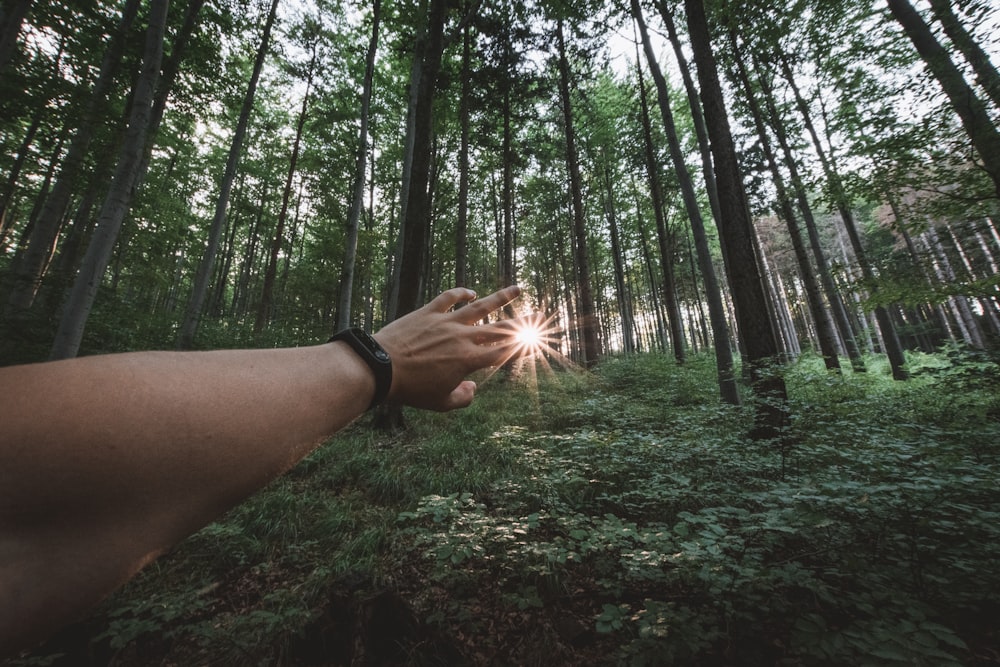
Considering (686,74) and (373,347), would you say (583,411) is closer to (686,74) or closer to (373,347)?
(373,347)

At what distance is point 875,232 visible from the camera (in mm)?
25469

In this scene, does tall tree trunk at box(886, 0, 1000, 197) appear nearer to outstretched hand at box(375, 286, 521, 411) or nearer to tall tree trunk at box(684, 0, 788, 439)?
tall tree trunk at box(684, 0, 788, 439)

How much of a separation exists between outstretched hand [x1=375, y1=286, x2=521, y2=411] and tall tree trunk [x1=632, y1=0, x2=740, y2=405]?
824 centimetres

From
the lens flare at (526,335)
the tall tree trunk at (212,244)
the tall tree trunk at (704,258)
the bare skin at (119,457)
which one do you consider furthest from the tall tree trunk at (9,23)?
the tall tree trunk at (704,258)

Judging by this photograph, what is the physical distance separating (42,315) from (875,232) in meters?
41.3

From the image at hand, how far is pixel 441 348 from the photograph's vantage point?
3.85 ft

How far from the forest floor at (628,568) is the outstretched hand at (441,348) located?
1634mm

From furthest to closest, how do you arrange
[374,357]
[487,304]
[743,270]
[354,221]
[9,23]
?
[354,221] → [9,23] → [743,270] → [487,304] → [374,357]

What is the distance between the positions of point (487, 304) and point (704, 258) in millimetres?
9559

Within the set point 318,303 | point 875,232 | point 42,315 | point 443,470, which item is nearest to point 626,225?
point 875,232

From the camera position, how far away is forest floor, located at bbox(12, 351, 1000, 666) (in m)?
1.97

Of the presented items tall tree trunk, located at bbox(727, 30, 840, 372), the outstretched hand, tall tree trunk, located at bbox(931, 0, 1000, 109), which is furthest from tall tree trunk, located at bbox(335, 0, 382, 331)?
tall tree trunk, located at bbox(931, 0, 1000, 109)

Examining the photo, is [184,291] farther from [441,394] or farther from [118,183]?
[441,394]

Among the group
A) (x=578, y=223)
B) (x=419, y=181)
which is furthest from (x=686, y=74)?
(x=419, y=181)
